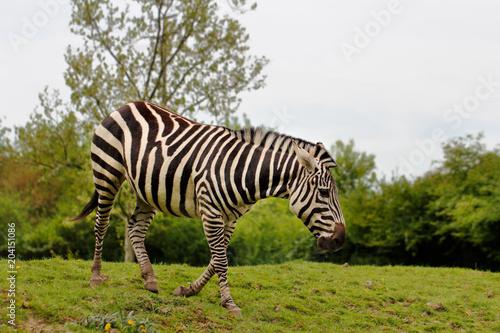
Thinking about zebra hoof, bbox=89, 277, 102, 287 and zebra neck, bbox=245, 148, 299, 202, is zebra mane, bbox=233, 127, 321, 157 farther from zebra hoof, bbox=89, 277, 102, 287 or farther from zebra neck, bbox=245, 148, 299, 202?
zebra hoof, bbox=89, 277, 102, 287

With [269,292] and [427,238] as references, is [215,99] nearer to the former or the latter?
[269,292]

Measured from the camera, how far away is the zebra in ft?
18.2

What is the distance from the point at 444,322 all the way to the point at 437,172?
14265 mm

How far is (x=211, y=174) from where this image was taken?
5766mm

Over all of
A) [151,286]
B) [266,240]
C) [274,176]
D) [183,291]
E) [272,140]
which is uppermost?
[272,140]

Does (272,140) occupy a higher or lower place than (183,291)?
higher

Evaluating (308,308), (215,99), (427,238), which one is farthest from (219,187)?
(427,238)

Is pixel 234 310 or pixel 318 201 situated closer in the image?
pixel 318 201

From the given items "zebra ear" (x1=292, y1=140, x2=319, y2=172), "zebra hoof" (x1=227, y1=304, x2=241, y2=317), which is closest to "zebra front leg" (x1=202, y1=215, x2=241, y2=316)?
"zebra hoof" (x1=227, y1=304, x2=241, y2=317)

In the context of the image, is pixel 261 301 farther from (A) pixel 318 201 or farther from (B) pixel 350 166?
(B) pixel 350 166

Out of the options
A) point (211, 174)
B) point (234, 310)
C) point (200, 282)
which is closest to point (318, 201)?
point (211, 174)

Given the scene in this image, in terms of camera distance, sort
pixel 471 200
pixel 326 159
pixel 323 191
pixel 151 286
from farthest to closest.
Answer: pixel 471 200
pixel 151 286
pixel 326 159
pixel 323 191

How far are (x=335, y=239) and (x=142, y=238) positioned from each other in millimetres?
3015

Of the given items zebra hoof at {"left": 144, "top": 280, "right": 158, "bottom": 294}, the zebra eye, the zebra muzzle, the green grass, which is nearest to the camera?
the green grass
